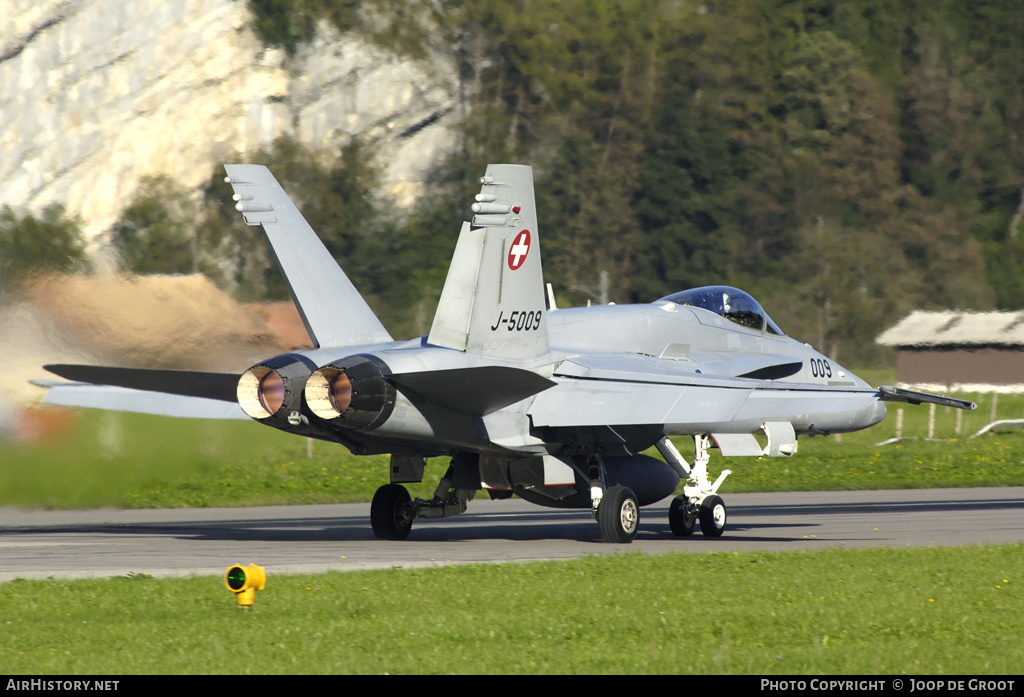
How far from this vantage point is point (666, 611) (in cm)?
1030

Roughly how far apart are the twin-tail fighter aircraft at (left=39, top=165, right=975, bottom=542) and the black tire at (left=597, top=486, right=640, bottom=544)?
0.08ft

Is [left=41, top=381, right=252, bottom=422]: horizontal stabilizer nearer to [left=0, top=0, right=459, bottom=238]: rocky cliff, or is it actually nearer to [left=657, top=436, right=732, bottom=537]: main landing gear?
[left=657, top=436, right=732, bottom=537]: main landing gear

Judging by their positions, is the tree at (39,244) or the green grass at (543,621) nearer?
the green grass at (543,621)

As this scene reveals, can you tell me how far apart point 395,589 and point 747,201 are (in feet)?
208

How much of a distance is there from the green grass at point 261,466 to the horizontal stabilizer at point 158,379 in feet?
17.1

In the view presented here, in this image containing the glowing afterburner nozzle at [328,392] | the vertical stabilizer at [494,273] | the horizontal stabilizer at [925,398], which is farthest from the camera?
the horizontal stabilizer at [925,398]

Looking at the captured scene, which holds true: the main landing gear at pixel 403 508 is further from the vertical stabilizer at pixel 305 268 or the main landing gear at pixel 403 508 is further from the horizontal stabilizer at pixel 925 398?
the horizontal stabilizer at pixel 925 398

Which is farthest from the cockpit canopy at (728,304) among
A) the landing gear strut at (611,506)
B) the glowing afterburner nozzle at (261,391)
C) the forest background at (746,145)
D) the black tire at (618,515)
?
the forest background at (746,145)

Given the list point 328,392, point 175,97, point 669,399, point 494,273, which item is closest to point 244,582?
point 328,392

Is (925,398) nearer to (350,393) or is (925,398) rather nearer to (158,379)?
(350,393)

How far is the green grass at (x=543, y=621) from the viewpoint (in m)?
8.33
